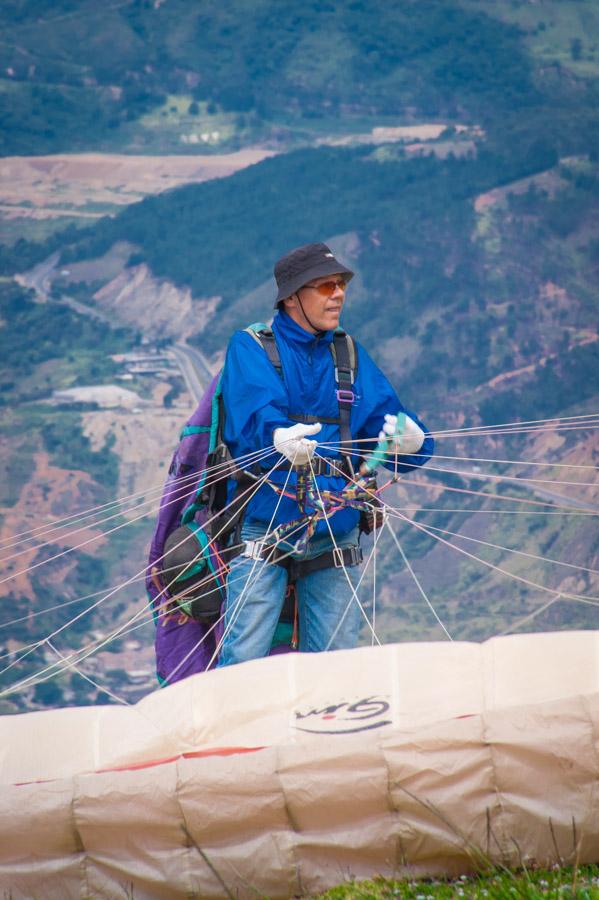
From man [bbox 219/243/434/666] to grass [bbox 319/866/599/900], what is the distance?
1.02m

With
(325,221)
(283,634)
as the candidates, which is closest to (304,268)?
(283,634)

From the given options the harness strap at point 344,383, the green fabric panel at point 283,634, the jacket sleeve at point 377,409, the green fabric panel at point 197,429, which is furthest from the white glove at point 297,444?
the green fabric panel at point 283,634

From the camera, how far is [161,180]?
11773 millimetres

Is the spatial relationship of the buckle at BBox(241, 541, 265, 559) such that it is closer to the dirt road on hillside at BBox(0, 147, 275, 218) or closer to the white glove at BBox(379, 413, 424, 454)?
the white glove at BBox(379, 413, 424, 454)

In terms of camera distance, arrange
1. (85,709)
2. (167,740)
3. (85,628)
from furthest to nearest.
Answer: (85,628) → (85,709) → (167,740)

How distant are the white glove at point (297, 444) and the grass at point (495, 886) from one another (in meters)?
1.13

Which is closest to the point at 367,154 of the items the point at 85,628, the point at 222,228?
the point at 222,228

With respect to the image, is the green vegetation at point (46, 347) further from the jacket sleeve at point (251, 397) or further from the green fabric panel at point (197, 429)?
the jacket sleeve at point (251, 397)

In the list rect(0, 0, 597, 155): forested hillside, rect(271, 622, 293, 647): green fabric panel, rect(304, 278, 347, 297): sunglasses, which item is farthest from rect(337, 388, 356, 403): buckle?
rect(0, 0, 597, 155): forested hillside

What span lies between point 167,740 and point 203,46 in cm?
960

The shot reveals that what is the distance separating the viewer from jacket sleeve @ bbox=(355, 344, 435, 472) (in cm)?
383

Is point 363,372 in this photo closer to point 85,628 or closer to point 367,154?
point 85,628

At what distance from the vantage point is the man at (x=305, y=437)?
3.67m

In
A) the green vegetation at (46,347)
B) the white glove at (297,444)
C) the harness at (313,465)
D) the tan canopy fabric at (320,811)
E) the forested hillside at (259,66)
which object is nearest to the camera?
the tan canopy fabric at (320,811)
